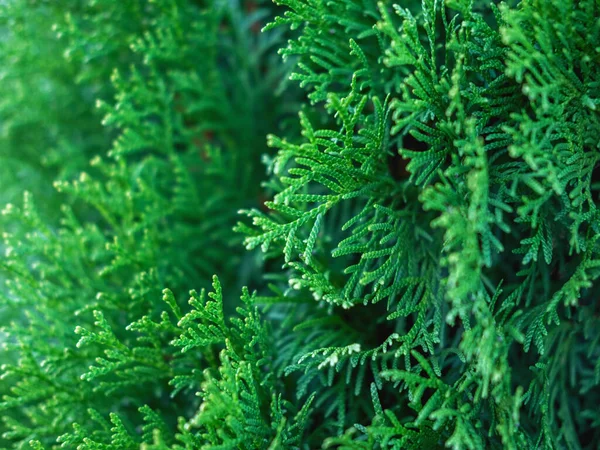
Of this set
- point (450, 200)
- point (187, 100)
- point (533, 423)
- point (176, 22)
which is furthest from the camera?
point (187, 100)

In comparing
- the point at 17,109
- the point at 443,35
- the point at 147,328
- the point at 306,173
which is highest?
the point at 17,109

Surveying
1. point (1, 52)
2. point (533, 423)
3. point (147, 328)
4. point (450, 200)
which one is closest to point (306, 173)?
point (450, 200)

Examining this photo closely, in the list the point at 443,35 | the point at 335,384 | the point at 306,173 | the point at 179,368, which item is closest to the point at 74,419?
the point at 179,368

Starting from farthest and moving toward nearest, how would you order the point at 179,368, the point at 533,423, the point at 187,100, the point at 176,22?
the point at 187,100, the point at 176,22, the point at 179,368, the point at 533,423

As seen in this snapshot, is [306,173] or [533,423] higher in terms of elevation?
[306,173]

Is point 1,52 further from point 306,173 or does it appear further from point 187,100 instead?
point 306,173

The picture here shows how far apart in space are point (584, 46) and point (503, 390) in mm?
517

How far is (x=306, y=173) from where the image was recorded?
0.91 meters

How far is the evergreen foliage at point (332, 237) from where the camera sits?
86 cm

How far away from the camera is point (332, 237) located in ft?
3.97

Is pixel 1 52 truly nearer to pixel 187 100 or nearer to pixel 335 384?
pixel 187 100

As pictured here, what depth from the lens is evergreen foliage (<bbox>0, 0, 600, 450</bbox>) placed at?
86cm

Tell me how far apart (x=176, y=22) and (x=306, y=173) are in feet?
1.91

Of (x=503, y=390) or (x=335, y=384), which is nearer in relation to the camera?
(x=503, y=390)
